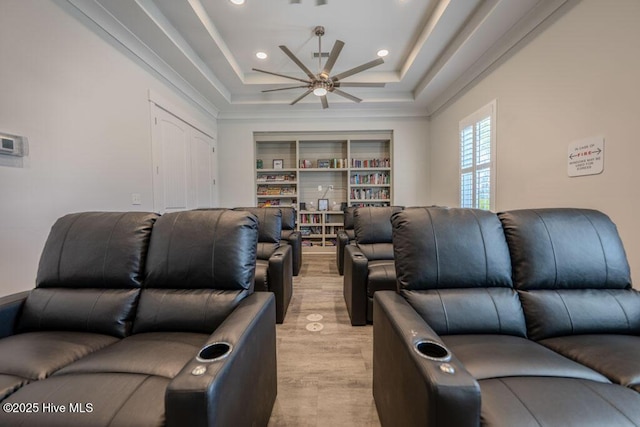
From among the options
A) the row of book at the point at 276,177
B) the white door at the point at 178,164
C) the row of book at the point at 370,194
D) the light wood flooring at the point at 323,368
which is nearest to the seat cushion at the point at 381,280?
the light wood flooring at the point at 323,368

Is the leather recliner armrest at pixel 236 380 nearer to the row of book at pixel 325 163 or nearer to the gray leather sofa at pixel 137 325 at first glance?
the gray leather sofa at pixel 137 325

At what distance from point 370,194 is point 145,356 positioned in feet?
17.0

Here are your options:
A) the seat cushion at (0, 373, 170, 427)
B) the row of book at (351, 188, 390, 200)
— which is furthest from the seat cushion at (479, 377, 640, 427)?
the row of book at (351, 188, 390, 200)

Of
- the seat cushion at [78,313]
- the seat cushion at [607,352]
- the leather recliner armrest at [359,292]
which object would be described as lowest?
the leather recliner armrest at [359,292]

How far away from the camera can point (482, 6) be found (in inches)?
103

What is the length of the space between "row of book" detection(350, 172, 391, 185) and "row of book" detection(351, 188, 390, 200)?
0.60 feet

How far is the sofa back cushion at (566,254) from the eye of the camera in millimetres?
1346

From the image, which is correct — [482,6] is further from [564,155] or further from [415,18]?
[564,155]

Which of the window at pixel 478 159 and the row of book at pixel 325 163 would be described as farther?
the row of book at pixel 325 163

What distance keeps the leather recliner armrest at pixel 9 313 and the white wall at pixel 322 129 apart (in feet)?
14.0

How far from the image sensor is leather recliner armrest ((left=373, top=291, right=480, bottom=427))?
71cm

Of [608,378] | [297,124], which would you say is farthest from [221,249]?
[297,124]

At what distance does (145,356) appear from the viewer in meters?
1.05

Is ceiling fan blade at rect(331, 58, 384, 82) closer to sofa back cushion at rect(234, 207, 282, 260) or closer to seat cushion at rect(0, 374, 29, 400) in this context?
sofa back cushion at rect(234, 207, 282, 260)
